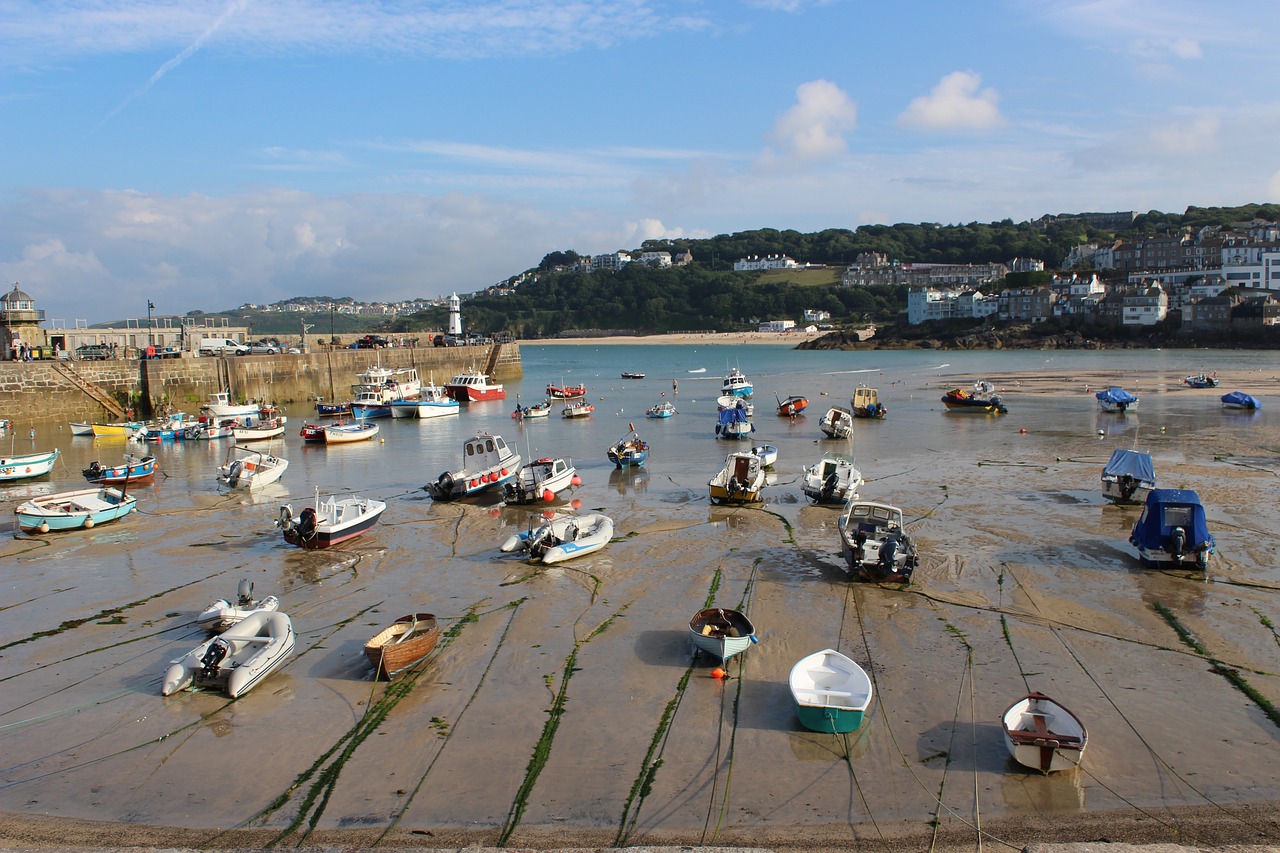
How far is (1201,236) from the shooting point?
160 metres

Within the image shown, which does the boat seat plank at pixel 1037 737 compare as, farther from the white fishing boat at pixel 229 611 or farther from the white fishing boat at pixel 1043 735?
the white fishing boat at pixel 229 611

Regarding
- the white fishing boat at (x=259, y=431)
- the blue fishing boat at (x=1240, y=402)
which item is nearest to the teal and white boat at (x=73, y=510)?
the white fishing boat at (x=259, y=431)

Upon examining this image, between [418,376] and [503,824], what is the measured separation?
6481 cm

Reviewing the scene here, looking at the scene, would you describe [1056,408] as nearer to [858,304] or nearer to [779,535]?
[779,535]

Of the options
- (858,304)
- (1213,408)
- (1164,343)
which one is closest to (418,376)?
(1213,408)

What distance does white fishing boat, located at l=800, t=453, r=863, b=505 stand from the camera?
24.1 metres

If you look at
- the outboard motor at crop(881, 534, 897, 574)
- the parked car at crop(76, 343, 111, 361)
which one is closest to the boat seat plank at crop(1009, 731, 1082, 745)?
the outboard motor at crop(881, 534, 897, 574)

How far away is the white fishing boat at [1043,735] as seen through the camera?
964cm

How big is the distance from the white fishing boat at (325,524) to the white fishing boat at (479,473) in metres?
4.54

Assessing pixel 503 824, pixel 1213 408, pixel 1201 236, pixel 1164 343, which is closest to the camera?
pixel 503 824

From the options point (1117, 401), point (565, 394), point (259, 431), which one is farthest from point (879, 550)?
point (565, 394)

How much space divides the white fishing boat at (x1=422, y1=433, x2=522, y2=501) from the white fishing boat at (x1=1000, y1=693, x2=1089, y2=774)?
17981 mm

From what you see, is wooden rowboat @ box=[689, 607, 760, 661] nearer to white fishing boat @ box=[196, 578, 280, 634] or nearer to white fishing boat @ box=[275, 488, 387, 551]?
white fishing boat @ box=[196, 578, 280, 634]

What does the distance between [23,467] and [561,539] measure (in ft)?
72.8
